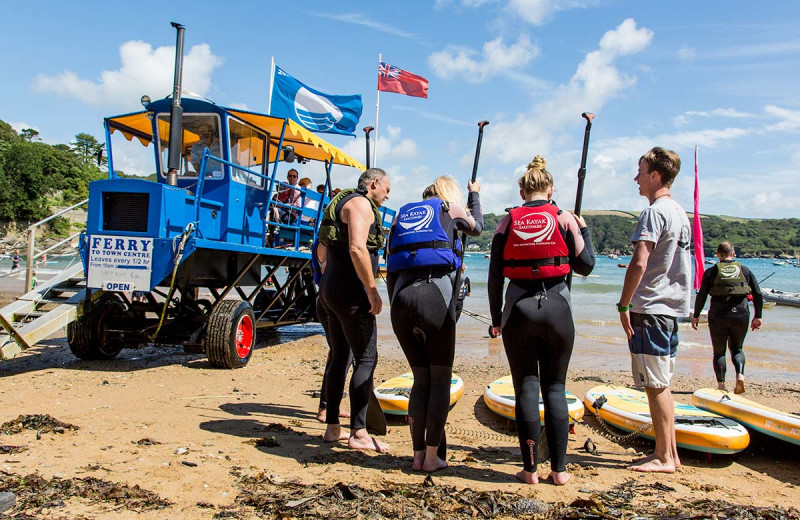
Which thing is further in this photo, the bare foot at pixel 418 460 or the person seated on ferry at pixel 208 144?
the person seated on ferry at pixel 208 144

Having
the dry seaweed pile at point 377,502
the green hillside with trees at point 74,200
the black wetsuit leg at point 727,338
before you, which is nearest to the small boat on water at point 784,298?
the black wetsuit leg at point 727,338

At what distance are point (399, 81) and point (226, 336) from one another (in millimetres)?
8066

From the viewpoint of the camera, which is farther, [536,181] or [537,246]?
[536,181]

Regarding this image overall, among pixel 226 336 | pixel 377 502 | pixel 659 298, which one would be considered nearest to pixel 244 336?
pixel 226 336

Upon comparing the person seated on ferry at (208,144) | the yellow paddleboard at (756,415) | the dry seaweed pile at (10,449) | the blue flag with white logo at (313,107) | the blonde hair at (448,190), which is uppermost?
the blue flag with white logo at (313,107)

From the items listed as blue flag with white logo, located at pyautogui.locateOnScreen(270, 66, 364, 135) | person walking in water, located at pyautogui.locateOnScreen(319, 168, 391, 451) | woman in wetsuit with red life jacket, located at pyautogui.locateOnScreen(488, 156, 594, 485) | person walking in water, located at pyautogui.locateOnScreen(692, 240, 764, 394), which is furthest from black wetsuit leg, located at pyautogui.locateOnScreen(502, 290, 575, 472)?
blue flag with white logo, located at pyautogui.locateOnScreen(270, 66, 364, 135)

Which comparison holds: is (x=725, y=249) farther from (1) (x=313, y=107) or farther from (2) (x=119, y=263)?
(1) (x=313, y=107)

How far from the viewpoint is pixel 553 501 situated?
10.4ft

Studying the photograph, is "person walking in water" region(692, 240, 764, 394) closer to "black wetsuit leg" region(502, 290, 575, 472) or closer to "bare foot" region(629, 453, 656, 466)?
"bare foot" region(629, 453, 656, 466)

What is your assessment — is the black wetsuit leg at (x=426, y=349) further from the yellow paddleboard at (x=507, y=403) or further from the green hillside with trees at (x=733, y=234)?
the green hillside with trees at (x=733, y=234)

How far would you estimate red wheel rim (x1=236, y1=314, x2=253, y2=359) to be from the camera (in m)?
7.70

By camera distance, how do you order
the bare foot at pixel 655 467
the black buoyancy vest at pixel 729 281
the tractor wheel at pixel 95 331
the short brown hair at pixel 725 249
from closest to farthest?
the bare foot at pixel 655 467 → the black buoyancy vest at pixel 729 281 → the short brown hair at pixel 725 249 → the tractor wheel at pixel 95 331

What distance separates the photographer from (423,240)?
11.7ft

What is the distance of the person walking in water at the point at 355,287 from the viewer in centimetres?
381
